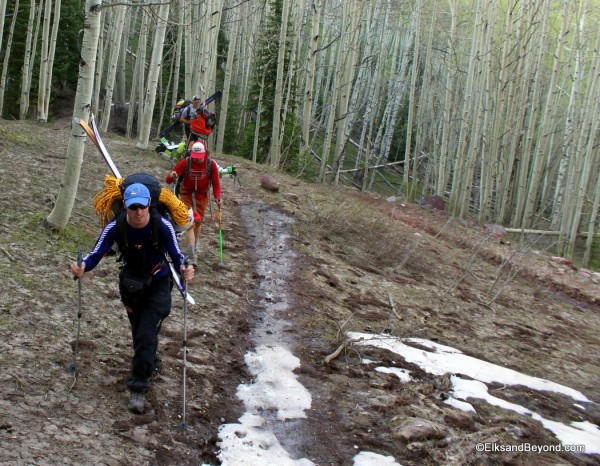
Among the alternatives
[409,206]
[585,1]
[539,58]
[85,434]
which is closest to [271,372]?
[85,434]

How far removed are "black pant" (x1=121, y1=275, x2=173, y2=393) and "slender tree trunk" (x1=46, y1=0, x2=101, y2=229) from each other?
3.06m

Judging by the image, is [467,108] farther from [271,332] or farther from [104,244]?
[104,244]

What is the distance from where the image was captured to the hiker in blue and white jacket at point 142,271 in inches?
162

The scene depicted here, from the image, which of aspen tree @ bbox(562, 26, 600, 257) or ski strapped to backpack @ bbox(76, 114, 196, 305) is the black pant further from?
aspen tree @ bbox(562, 26, 600, 257)

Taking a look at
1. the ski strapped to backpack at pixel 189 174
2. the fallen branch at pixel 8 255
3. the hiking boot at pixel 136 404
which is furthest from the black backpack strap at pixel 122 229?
the ski strapped to backpack at pixel 189 174

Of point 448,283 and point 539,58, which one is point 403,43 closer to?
point 539,58

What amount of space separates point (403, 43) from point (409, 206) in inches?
873

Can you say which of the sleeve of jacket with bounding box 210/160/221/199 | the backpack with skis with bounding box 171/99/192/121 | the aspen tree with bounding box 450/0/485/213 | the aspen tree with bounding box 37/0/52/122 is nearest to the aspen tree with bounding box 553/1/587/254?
the aspen tree with bounding box 450/0/485/213

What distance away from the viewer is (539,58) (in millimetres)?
18453

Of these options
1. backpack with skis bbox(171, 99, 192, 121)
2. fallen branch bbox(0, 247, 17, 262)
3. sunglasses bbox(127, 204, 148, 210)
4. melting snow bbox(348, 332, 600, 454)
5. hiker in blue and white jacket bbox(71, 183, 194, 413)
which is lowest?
melting snow bbox(348, 332, 600, 454)

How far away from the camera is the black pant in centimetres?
424

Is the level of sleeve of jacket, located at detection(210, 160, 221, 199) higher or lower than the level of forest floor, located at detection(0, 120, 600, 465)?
higher

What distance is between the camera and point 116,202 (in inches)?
172

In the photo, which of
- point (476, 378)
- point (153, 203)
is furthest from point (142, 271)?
point (476, 378)
